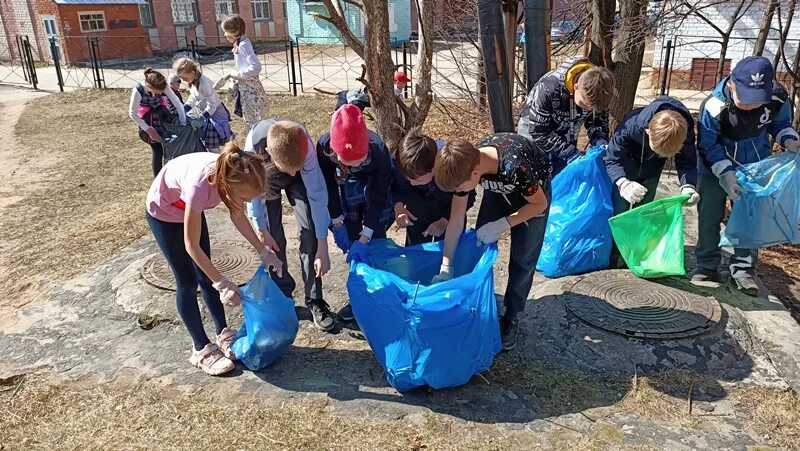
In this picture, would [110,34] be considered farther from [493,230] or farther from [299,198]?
[493,230]

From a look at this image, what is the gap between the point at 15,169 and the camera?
6988mm

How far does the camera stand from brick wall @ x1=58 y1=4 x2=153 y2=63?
1798cm

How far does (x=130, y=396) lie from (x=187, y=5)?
22.0 meters

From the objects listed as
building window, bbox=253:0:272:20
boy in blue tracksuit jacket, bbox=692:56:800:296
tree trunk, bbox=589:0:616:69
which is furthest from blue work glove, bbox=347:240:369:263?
building window, bbox=253:0:272:20

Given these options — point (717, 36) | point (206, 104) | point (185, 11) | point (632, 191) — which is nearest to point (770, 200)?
point (632, 191)

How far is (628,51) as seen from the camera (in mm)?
5535

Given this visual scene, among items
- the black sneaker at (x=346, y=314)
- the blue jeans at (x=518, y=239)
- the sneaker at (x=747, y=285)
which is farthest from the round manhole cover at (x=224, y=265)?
the sneaker at (x=747, y=285)

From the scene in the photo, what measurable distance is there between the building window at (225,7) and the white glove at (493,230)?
22347 millimetres

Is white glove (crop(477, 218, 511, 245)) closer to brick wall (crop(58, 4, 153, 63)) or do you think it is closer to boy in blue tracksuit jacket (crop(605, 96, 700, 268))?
boy in blue tracksuit jacket (crop(605, 96, 700, 268))

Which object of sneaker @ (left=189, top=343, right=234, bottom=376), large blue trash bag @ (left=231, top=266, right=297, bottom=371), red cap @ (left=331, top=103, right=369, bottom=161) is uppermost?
red cap @ (left=331, top=103, right=369, bottom=161)

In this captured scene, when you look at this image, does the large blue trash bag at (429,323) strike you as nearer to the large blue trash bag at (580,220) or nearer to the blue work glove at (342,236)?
the blue work glove at (342,236)

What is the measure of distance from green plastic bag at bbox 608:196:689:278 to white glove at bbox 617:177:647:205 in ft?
0.24

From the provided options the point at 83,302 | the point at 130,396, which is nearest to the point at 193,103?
the point at 83,302

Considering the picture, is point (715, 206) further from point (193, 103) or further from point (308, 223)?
point (193, 103)
